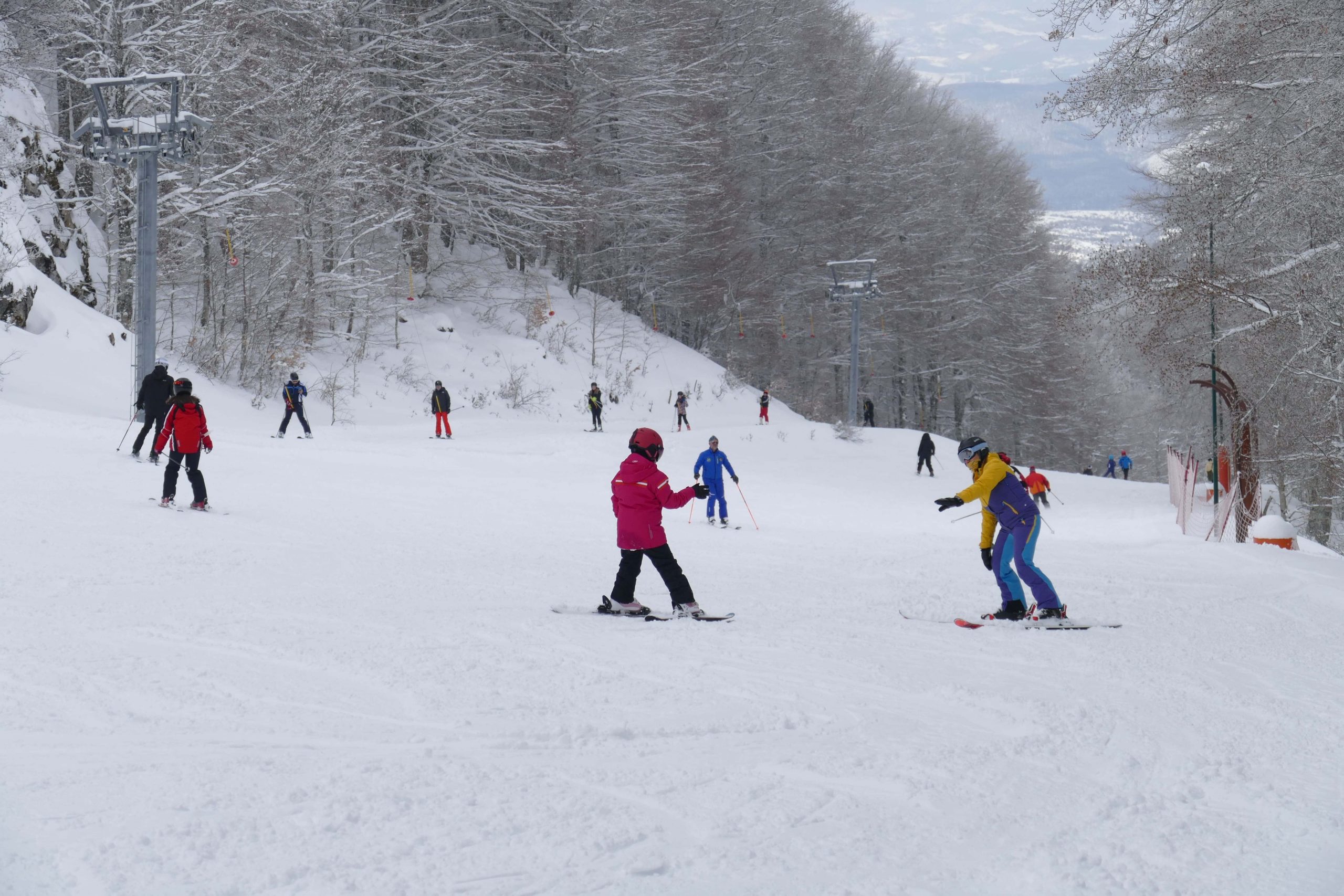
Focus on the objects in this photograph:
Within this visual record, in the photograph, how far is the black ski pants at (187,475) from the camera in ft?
38.0

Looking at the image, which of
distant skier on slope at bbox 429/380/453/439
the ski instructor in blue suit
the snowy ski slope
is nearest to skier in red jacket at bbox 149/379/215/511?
the snowy ski slope

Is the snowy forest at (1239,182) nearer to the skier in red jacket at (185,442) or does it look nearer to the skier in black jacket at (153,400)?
the skier in red jacket at (185,442)

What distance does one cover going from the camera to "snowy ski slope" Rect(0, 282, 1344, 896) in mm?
3383

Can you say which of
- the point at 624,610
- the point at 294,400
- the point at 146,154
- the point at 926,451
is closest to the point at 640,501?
the point at 624,610

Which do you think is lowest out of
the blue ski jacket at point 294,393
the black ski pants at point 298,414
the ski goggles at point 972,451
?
the ski goggles at point 972,451

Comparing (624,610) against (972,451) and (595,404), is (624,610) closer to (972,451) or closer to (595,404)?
(972,451)

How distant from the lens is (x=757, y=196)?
139ft

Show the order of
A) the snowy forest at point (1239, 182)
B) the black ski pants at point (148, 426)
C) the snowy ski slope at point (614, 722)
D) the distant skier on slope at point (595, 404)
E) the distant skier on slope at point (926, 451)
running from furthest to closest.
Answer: the distant skier on slope at point (926, 451) < the distant skier on slope at point (595, 404) < the black ski pants at point (148, 426) < the snowy forest at point (1239, 182) < the snowy ski slope at point (614, 722)

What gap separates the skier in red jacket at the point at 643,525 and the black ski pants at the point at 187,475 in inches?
240

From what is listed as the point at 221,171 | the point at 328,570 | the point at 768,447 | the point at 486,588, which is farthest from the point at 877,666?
the point at 221,171

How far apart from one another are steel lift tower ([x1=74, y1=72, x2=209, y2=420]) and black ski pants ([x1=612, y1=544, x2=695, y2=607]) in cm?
1266

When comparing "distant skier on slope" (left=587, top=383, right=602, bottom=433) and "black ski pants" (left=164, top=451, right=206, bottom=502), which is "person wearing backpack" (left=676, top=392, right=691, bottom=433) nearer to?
"distant skier on slope" (left=587, top=383, right=602, bottom=433)

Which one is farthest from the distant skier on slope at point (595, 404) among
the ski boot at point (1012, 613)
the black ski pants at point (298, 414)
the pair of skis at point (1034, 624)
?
the pair of skis at point (1034, 624)

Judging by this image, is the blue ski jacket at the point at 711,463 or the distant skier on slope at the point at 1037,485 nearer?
the blue ski jacket at the point at 711,463
